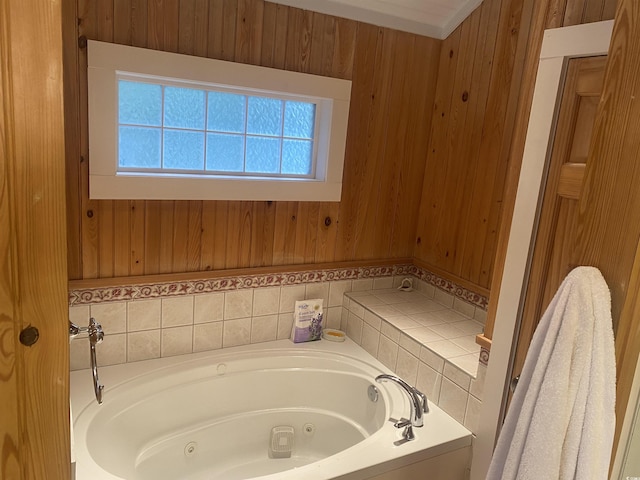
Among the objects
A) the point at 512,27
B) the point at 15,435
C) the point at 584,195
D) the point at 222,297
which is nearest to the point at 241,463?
the point at 222,297

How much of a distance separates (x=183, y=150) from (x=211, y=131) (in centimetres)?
17

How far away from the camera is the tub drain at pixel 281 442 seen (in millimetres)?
2498

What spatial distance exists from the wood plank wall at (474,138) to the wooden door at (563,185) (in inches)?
40.6

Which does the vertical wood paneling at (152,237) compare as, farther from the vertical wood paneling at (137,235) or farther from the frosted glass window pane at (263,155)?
the frosted glass window pane at (263,155)

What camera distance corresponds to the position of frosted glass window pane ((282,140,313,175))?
2660 mm

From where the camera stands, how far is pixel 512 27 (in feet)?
7.89

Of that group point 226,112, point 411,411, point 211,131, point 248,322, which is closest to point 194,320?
point 248,322

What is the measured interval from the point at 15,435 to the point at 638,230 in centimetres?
113

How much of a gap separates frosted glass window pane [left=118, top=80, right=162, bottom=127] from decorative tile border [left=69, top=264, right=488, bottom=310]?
775 millimetres

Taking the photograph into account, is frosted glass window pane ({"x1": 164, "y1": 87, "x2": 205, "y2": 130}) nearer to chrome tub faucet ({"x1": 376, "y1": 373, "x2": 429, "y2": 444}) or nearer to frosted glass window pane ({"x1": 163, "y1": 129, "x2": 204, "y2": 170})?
frosted glass window pane ({"x1": 163, "y1": 129, "x2": 204, "y2": 170})

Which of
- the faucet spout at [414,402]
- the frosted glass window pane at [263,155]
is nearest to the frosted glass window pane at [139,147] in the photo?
the frosted glass window pane at [263,155]

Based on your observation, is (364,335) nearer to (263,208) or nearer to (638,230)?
(263,208)

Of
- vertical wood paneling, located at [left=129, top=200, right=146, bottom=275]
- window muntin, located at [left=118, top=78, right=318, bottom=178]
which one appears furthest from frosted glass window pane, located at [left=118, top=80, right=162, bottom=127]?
vertical wood paneling, located at [left=129, top=200, right=146, bottom=275]

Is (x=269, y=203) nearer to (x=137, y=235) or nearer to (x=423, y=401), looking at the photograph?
(x=137, y=235)
